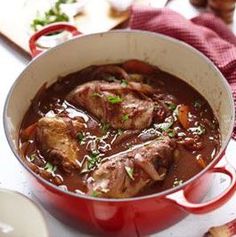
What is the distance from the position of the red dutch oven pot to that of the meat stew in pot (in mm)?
27

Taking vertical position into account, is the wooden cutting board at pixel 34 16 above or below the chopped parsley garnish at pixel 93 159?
above

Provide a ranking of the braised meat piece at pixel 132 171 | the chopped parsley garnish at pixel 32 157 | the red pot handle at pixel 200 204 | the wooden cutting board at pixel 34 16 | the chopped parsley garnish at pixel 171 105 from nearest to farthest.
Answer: the red pot handle at pixel 200 204
the braised meat piece at pixel 132 171
the chopped parsley garnish at pixel 32 157
the chopped parsley garnish at pixel 171 105
the wooden cutting board at pixel 34 16

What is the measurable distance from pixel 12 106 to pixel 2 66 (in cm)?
37

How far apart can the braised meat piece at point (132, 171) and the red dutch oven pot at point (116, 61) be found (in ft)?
0.23

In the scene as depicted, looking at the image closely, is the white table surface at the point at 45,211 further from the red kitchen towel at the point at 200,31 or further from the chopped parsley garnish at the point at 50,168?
the red kitchen towel at the point at 200,31

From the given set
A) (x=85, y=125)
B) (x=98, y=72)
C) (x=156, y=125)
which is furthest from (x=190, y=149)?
(x=98, y=72)

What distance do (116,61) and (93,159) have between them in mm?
374

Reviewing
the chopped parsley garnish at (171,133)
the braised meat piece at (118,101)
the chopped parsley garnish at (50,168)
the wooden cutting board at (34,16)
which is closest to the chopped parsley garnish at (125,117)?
the braised meat piece at (118,101)

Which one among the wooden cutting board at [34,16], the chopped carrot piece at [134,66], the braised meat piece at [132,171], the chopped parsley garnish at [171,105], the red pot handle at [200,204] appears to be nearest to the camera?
→ the red pot handle at [200,204]

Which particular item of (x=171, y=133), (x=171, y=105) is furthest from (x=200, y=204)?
(x=171, y=105)

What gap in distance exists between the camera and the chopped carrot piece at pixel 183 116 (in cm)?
136

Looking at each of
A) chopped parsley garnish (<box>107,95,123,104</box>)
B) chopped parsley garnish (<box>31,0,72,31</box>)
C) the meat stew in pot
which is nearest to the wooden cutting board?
chopped parsley garnish (<box>31,0,72,31</box>)

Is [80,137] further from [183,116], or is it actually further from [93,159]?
[183,116]

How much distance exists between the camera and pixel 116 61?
1.55 metres
